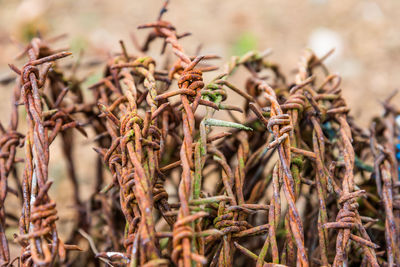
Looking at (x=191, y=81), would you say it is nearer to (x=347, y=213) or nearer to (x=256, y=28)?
(x=347, y=213)

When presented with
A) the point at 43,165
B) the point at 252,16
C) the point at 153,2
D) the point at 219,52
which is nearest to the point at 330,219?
the point at 43,165

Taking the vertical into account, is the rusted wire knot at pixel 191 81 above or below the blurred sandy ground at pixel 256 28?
below

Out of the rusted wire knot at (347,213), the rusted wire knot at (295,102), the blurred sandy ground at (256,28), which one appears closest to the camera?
the rusted wire knot at (347,213)

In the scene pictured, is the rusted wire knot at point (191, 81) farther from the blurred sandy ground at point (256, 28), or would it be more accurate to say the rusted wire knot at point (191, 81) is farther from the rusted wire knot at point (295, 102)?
the blurred sandy ground at point (256, 28)

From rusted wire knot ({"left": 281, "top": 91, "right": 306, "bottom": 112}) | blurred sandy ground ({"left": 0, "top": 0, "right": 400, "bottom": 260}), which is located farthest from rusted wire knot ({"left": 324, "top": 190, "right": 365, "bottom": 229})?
blurred sandy ground ({"left": 0, "top": 0, "right": 400, "bottom": 260})

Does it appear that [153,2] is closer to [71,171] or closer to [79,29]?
[79,29]

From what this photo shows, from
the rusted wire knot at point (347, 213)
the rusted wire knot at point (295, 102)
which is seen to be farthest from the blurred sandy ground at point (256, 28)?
the rusted wire knot at point (347, 213)

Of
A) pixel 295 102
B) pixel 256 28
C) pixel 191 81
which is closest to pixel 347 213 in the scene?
pixel 295 102

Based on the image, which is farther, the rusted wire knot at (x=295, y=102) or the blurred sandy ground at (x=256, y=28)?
the blurred sandy ground at (x=256, y=28)
